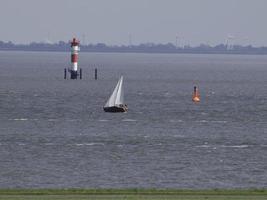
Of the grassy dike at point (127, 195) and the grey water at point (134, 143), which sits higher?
the grassy dike at point (127, 195)

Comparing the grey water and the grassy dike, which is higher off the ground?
the grassy dike

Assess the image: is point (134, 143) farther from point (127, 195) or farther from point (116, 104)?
point (127, 195)

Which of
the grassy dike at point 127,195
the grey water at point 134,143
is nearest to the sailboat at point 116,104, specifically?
the grey water at point 134,143

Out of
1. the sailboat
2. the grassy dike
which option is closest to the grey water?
the sailboat

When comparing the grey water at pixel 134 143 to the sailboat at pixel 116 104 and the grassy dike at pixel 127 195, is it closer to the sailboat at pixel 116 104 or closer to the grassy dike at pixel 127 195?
the sailboat at pixel 116 104

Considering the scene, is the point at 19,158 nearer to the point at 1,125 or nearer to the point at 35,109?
the point at 1,125

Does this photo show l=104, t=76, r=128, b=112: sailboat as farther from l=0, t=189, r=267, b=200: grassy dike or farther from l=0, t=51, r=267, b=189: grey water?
l=0, t=189, r=267, b=200: grassy dike

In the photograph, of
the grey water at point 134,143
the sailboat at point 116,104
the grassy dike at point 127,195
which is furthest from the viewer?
the sailboat at point 116,104

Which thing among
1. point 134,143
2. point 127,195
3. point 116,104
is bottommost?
point 116,104

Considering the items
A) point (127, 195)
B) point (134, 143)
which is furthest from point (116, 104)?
point (127, 195)

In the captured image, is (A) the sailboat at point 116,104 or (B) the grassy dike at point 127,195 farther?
(A) the sailboat at point 116,104

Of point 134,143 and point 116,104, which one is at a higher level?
point 134,143

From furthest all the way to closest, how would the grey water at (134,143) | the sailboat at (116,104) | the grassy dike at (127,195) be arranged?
the sailboat at (116,104) → the grey water at (134,143) → the grassy dike at (127,195)

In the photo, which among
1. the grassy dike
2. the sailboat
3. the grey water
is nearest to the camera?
the grassy dike
